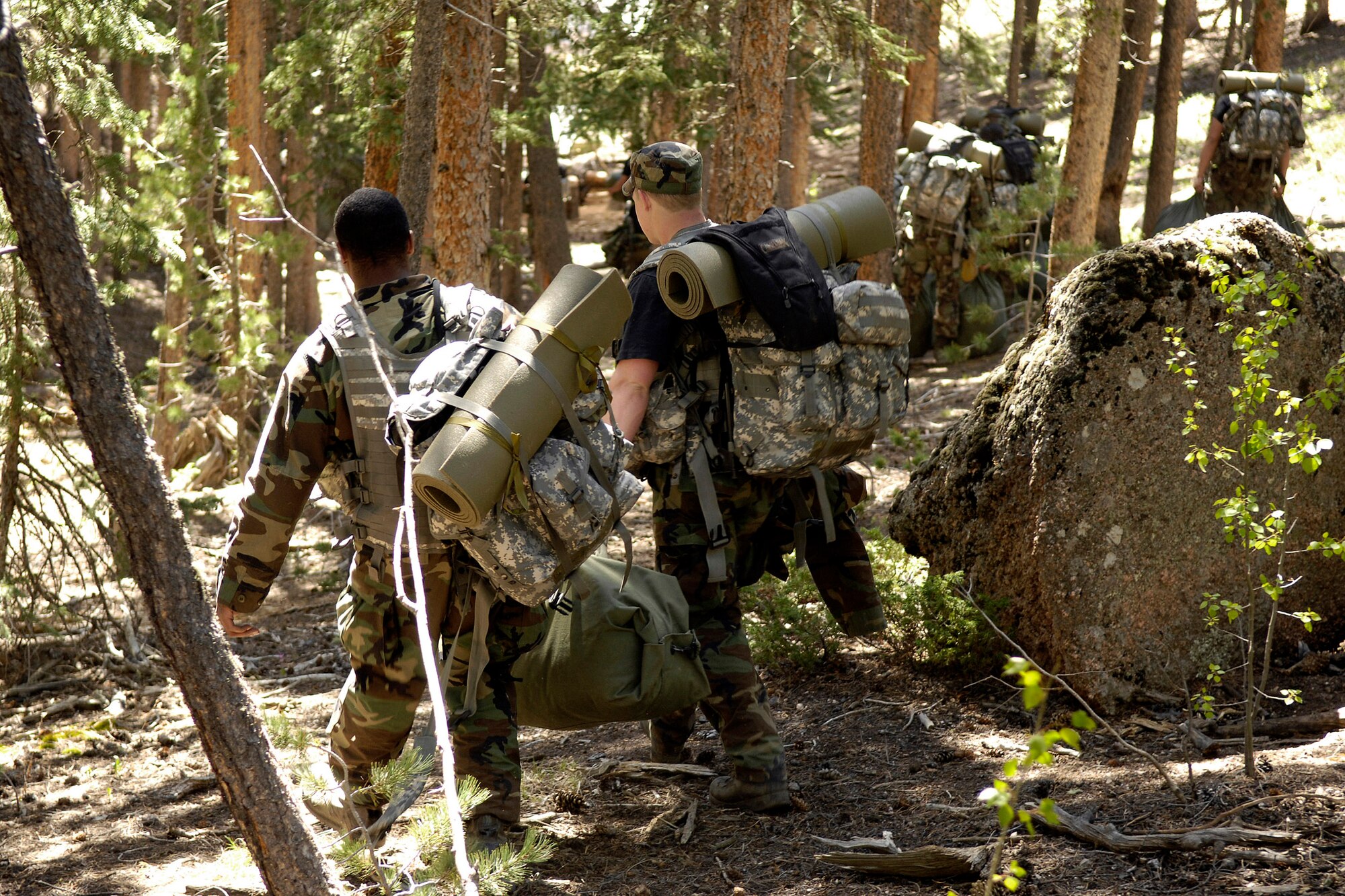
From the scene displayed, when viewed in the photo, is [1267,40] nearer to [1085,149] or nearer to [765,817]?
[1085,149]

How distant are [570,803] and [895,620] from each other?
184cm

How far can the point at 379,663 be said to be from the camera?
3434mm

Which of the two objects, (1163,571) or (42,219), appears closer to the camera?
(42,219)

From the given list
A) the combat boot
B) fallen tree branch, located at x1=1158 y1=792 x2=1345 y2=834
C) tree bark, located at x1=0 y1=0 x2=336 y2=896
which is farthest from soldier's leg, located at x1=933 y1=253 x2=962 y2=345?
tree bark, located at x1=0 y1=0 x2=336 y2=896

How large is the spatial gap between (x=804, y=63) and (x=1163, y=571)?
13467mm

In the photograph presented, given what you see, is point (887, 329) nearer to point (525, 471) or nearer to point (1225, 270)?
point (1225, 270)

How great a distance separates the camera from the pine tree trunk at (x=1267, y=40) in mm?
12898

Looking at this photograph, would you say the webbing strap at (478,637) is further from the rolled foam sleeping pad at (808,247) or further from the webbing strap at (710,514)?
the rolled foam sleeping pad at (808,247)

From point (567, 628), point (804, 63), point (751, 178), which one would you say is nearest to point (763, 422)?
point (567, 628)

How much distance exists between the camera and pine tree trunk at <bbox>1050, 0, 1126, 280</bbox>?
31.3 ft

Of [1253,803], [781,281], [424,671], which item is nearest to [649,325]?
[781,281]

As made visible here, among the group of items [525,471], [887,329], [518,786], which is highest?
[887,329]

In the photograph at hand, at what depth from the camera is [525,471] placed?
3119 millimetres

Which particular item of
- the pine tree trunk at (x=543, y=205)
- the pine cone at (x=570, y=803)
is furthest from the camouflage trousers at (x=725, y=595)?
the pine tree trunk at (x=543, y=205)
